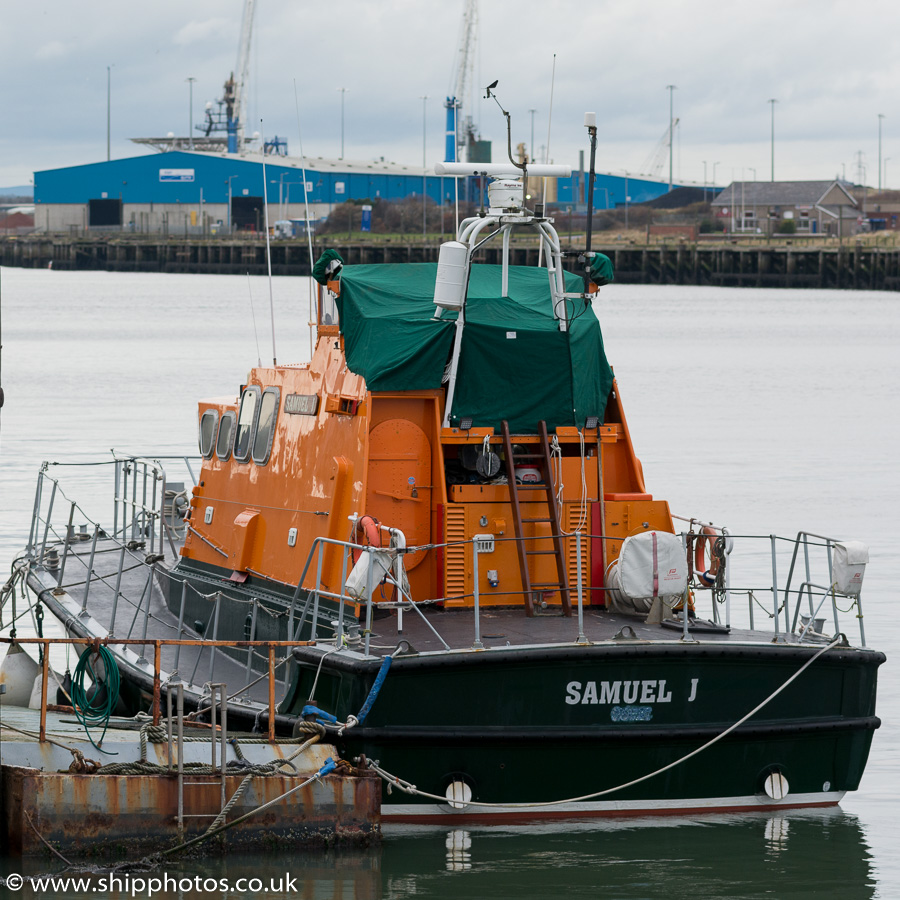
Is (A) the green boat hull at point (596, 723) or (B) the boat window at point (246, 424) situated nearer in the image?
(A) the green boat hull at point (596, 723)

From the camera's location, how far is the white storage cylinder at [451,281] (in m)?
11.7

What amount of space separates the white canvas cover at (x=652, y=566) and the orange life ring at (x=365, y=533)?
6.08 ft

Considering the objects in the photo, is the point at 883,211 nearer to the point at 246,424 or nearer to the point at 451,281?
the point at 246,424

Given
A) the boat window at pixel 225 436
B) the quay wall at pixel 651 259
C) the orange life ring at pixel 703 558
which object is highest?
the quay wall at pixel 651 259

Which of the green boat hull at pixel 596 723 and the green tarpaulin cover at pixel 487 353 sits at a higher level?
the green tarpaulin cover at pixel 487 353

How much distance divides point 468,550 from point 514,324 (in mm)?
1905

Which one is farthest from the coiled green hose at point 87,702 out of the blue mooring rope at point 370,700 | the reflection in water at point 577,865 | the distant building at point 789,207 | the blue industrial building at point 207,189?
the distant building at point 789,207

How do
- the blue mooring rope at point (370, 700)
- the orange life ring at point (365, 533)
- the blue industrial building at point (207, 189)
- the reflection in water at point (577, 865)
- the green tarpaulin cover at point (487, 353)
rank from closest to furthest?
the reflection in water at point (577, 865)
the blue mooring rope at point (370, 700)
the orange life ring at point (365, 533)
the green tarpaulin cover at point (487, 353)
the blue industrial building at point (207, 189)

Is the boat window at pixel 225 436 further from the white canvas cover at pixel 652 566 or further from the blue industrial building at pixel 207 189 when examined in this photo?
the blue industrial building at pixel 207 189

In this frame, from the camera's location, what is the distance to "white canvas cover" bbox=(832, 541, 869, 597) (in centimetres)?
1118

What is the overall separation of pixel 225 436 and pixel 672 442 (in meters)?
20.4

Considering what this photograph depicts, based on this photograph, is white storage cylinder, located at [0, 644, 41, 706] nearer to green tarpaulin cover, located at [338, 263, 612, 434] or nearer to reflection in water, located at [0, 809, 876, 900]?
reflection in water, located at [0, 809, 876, 900]

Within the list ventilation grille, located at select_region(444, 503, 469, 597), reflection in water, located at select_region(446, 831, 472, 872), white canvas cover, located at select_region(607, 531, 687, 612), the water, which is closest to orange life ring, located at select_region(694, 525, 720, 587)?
white canvas cover, located at select_region(607, 531, 687, 612)

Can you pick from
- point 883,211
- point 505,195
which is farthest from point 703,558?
point 883,211
